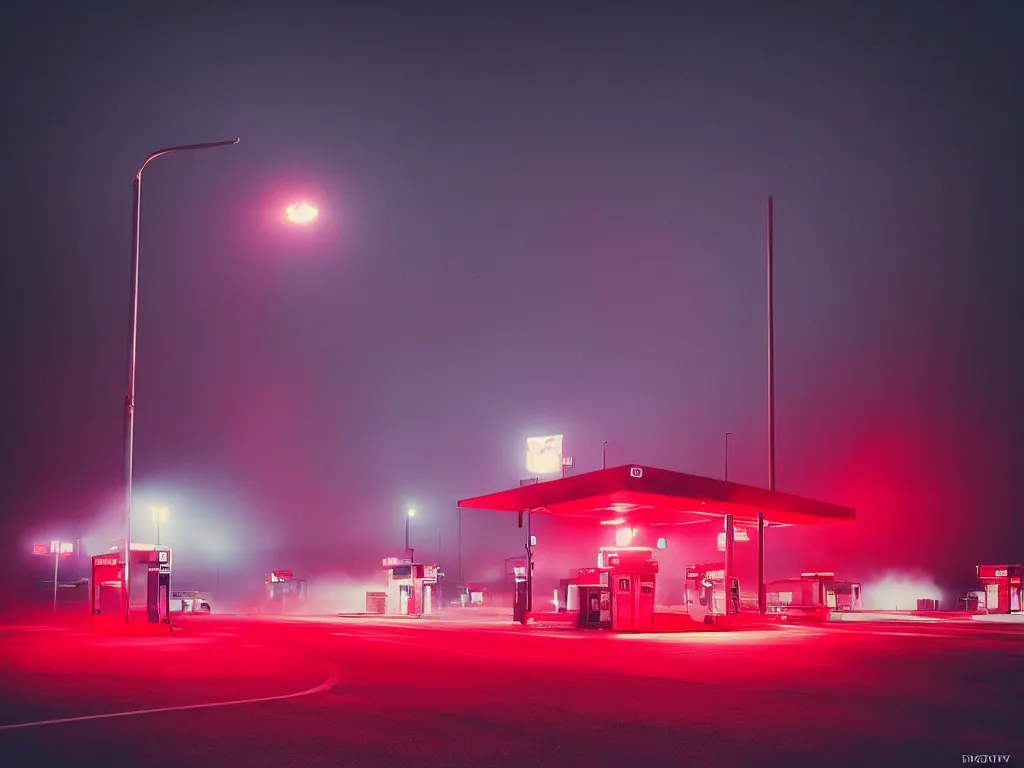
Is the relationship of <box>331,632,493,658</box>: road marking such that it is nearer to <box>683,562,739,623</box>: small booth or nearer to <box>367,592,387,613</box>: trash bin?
<box>683,562,739,623</box>: small booth

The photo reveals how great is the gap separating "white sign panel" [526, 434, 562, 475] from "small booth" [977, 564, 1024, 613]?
Result: 20476 millimetres

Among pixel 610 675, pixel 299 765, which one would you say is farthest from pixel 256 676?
pixel 299 765

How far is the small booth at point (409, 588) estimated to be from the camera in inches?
1893

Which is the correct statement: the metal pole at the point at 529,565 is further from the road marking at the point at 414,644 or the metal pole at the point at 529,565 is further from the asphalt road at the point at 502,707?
the asphalt road at the point at 502,707

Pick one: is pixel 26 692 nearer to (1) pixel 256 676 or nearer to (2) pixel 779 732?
(1) pixel 256 676

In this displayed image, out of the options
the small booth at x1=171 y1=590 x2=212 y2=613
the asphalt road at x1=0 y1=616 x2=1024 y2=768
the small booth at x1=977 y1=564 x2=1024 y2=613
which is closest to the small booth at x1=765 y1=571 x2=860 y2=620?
the small booth at x1=977 y1=564 x2=1024 y2=613

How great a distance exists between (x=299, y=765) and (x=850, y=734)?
4273mm

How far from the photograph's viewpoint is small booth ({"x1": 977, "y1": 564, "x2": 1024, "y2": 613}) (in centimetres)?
4288

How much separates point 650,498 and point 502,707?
2371 centimetres

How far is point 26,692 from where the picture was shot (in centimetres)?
1006

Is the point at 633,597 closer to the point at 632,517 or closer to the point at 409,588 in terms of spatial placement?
the point at 632,517

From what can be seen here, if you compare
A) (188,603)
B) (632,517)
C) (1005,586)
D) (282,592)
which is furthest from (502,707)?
(282,592)

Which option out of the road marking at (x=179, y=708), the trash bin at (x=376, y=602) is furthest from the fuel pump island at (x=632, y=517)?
the road marking at (x=179, y=708)

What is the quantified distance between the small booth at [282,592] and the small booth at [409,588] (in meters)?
14.6
